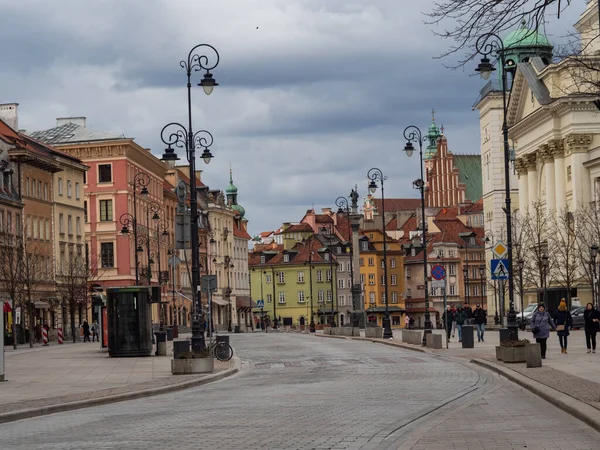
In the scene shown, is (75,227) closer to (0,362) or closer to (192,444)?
(0,362)

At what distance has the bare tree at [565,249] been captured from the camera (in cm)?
8606

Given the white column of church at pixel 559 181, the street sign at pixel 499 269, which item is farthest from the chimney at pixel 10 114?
the street sign at pixel 499 269

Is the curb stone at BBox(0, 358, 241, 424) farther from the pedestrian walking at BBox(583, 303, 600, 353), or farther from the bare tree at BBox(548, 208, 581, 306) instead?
the bare tree at BBox(548, 208, 581, 306)

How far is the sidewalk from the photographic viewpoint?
24766 millimetres

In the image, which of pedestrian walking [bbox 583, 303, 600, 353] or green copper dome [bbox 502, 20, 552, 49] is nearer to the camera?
green copper dome [bbox 502, 20, 552, 49]

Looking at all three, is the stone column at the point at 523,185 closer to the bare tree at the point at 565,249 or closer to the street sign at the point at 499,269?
the bare tree at the point at 565,249

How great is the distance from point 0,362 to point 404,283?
16595 centimetres

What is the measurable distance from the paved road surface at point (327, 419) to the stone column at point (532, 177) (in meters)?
79.0

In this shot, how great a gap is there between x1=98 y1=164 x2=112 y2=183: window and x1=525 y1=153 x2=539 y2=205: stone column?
1379 inches

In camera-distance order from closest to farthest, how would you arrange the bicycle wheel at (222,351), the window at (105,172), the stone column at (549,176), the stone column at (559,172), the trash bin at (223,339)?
the bicycle wheel at (222,351), the trash bin at (223,339), the stone column at (559,172), the stone column at (549,176), the window at (105,172)

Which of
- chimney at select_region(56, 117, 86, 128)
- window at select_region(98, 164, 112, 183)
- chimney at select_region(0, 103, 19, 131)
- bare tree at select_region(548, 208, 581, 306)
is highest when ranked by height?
chimney at select_region(56, 117, 86, 128)

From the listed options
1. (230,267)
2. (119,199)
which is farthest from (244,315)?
(119,199)

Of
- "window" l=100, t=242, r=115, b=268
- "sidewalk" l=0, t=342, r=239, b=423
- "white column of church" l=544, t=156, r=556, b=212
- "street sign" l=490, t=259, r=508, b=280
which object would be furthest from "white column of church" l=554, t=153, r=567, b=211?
"street sign" l=490, t=259, r=508, b=280

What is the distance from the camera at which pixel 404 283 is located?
19688 centimetres
